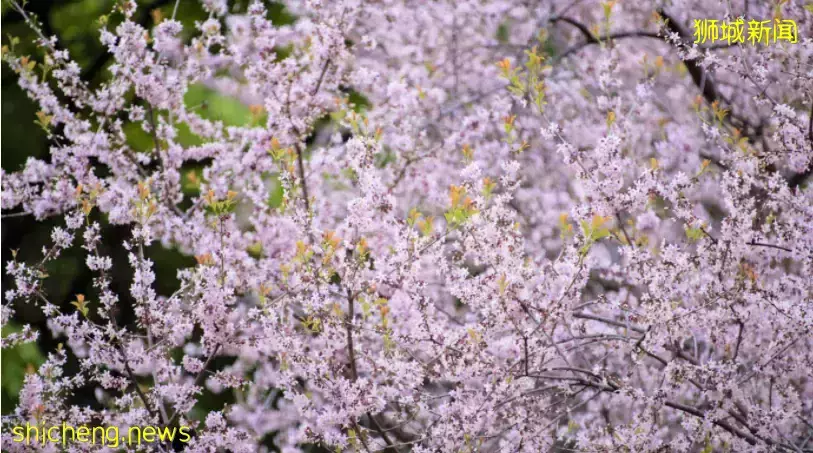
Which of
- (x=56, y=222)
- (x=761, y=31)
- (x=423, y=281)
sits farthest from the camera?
(x=56, y=222)

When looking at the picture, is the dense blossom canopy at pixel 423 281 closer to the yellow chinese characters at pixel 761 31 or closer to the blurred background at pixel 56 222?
the yellow chinese characters at pixel 761 31

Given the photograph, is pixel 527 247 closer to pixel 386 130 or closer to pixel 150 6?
pixel 386 130

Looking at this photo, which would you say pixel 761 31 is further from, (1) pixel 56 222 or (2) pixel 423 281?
(1) pixel 56 222

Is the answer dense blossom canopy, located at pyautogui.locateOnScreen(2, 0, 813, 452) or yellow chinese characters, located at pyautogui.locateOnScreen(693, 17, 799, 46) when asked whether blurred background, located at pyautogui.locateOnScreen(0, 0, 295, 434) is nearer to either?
dense blossom canopy, located at pyautogui.locateOnScreen(2, 0, 813, 452)

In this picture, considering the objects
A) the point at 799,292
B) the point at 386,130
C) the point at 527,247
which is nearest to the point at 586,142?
the point at 527,247

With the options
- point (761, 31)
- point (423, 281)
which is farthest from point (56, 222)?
point (761, 31)

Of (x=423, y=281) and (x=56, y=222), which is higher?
(x=56, y=222)

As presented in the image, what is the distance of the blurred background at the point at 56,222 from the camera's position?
5422 millimetres

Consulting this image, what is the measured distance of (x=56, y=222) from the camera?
565cm

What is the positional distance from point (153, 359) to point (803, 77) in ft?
9.11

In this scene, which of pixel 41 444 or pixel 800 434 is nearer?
pixel 41 444

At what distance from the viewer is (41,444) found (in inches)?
117

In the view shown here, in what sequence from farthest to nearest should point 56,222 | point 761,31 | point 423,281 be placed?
point 56,222, point 761,31, point 423,281

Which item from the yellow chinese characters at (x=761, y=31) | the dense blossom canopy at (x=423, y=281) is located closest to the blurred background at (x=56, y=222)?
the dense blossom canopy at (x=423, y=281)
